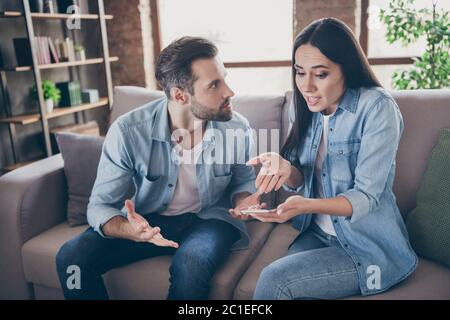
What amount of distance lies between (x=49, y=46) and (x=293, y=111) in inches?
88.7

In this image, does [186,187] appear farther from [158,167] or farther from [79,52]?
[79,52]

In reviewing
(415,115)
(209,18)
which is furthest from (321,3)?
(415,115)

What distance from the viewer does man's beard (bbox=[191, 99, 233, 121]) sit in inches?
53.2

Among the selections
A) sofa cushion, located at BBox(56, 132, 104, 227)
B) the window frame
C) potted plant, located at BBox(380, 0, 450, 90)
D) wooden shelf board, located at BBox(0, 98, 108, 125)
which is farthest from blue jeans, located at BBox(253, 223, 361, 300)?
the window frame

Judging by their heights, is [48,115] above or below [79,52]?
below

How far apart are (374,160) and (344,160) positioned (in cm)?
11

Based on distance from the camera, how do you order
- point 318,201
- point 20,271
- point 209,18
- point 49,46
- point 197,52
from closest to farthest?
point 318,201 → point 197,52 → point 20,271 → point 49,46 → point 209,18

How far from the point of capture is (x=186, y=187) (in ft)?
4.56

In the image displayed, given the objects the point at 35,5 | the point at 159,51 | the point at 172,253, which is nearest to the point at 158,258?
the point at 172,253

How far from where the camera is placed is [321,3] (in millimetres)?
3053

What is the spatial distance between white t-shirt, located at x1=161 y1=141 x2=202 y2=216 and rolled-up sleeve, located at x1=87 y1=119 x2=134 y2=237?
0.51 ft

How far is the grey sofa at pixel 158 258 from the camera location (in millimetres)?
1305

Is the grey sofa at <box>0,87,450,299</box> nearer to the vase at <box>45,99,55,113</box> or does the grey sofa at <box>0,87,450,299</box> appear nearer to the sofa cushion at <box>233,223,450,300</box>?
the sofa cushion at <box>233,223,450,300</box>
